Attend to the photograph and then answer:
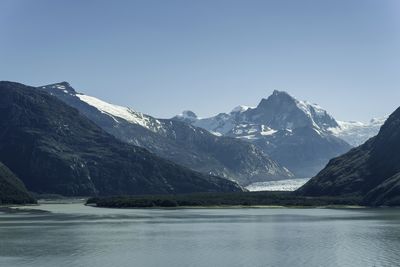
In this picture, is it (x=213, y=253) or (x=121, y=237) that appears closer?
(x=213, y=253)

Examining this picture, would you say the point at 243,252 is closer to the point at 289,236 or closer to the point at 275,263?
the point at 275,263

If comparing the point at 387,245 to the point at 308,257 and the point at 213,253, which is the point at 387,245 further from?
the point at 213,253

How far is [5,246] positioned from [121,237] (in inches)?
1425

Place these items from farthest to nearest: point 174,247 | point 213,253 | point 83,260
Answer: point 174,247
point 213,253
point 83,260

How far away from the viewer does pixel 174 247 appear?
17075cm

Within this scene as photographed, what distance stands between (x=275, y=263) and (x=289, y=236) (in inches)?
2331

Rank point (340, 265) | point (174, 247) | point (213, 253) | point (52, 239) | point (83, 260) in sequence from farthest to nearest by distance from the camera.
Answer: point (52, 239) → point (174, 247) → point (213, 253) → point (83, 260) → point (340, 265)

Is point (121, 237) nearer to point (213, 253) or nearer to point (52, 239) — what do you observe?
point (52, 239)

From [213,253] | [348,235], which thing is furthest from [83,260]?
[348,235]

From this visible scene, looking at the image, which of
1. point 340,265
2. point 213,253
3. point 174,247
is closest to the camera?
point 340,265

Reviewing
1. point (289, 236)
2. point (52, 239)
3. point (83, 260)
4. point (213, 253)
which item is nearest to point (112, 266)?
point (83, 260)

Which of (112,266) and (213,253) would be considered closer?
(112,266)

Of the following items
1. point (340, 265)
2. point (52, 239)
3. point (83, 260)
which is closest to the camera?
point (340, 265)

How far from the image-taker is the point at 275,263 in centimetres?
13825
